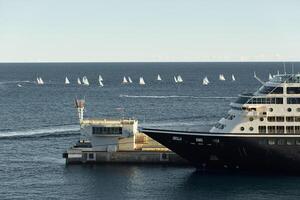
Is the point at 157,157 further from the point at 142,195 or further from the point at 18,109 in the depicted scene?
the point at 18,109

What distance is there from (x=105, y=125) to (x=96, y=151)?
2.93m

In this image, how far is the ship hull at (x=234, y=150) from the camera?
70.4 m

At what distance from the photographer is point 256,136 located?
70.7 meters

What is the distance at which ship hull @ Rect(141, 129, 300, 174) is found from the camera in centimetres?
7038

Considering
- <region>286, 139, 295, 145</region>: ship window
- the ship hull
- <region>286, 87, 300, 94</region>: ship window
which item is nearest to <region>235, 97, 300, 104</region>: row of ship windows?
<region>286, 87, 300, 94</region>: ship window

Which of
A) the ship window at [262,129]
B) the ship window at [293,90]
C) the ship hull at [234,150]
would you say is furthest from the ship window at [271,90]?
the ship hull at [234,150]

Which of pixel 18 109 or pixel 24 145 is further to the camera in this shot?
pixel 18 109

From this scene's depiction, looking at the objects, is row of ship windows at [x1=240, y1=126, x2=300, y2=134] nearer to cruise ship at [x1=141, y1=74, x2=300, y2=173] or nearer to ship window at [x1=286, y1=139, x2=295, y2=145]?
cruise ship at [x1=141, y1=74, x2=300, y2=173]

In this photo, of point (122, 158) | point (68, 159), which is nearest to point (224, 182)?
point (122, 158)

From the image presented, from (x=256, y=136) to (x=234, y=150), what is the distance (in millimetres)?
2452

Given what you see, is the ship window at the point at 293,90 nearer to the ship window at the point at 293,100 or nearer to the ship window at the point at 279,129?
the ship window at the point at 293,100

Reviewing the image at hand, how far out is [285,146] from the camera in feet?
230

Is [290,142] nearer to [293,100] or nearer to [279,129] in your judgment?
[279,129]

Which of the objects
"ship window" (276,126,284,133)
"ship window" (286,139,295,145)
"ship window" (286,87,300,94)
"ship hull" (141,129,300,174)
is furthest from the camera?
"ship window" (286,87,300,94)
